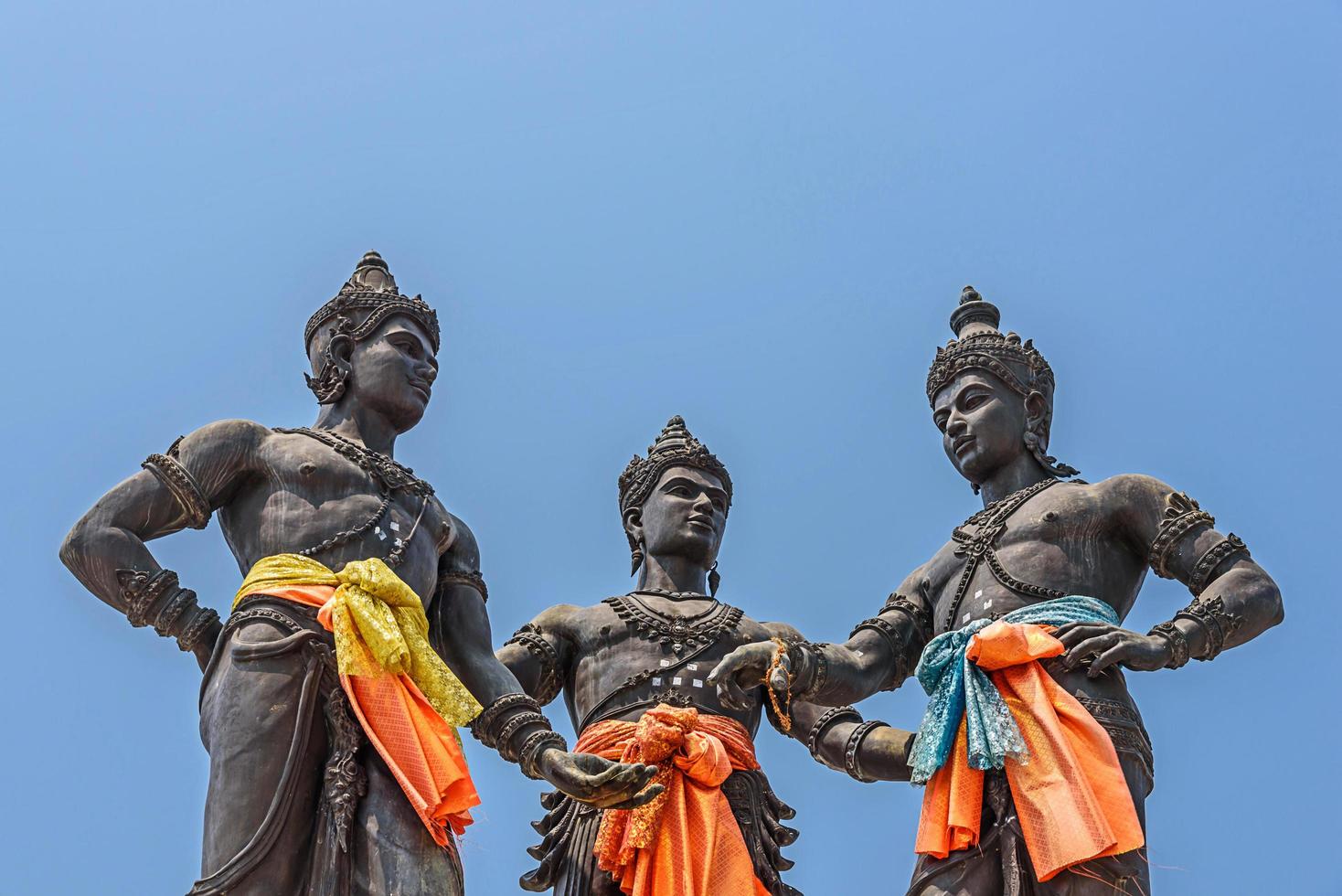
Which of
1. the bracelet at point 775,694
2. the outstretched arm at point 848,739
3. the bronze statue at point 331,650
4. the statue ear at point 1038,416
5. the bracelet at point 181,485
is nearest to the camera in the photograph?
the bronze statue at point 331,650

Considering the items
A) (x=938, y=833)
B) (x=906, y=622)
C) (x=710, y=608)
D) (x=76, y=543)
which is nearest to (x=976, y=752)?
(x=938, y=833)

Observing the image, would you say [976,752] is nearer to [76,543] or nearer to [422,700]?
[422,700]

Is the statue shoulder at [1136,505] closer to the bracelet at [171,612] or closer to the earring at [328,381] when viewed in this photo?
the earring at [328,381]

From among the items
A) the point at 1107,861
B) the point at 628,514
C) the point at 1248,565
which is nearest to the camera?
the point at 1107,861

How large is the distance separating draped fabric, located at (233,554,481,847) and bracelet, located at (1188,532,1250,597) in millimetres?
3461

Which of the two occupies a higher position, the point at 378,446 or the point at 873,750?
the point at 378,446

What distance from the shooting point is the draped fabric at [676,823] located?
929cm

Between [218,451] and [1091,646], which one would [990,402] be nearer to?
[1091,646]

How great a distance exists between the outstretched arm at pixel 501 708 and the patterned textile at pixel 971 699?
4.37 ft

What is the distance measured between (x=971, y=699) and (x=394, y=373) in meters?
3.27

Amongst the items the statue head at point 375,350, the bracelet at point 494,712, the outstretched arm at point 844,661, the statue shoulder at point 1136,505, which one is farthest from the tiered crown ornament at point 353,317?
the statue shoulder at point 1136,505

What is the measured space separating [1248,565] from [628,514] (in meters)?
3.48

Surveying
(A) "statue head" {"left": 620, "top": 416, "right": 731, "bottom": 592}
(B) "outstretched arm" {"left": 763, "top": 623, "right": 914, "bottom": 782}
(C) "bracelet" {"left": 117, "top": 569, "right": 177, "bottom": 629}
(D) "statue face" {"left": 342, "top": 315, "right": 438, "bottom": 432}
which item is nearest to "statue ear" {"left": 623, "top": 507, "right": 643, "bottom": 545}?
(A) "statue head" {"left": 620, "top": 416, "right": 731, "bottom": 592}

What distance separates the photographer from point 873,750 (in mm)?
9906
